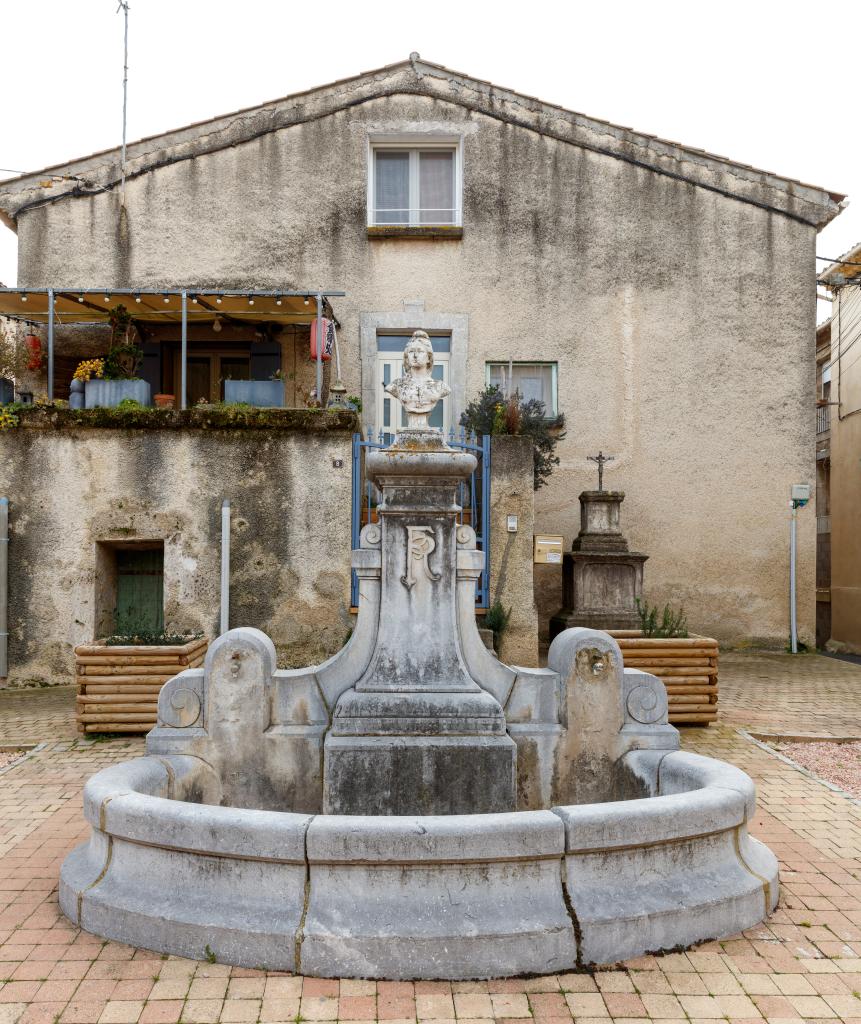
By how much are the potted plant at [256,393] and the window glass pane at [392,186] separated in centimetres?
375

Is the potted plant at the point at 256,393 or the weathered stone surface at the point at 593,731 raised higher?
the potted plant at the point at 256,393

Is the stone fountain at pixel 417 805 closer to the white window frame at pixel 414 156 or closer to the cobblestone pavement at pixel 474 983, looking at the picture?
the cobblestone pavement at pixel 474 983

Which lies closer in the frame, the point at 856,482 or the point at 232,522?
the point at 232,522

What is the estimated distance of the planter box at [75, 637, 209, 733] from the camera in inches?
272

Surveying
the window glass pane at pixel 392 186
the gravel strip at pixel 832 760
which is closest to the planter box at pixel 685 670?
the gravel strip at pixel 832 760

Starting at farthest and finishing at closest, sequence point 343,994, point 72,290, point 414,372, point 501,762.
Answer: point 72,290 → point 414,372 → point 501,762 → point 343,994

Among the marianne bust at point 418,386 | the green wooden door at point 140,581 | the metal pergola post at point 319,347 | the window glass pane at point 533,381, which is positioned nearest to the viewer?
the marianne bust at point 418,386

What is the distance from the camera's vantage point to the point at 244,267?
11992 mm

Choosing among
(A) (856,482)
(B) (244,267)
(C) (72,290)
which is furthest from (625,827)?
(A) (856,482)

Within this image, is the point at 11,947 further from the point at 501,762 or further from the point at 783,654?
the point at 783,654

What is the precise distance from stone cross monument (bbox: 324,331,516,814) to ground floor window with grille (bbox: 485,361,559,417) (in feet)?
26.0

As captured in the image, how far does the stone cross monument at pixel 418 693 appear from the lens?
4152 millimetres

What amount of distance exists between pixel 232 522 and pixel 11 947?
6.43 m

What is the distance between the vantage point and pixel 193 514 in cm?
945
